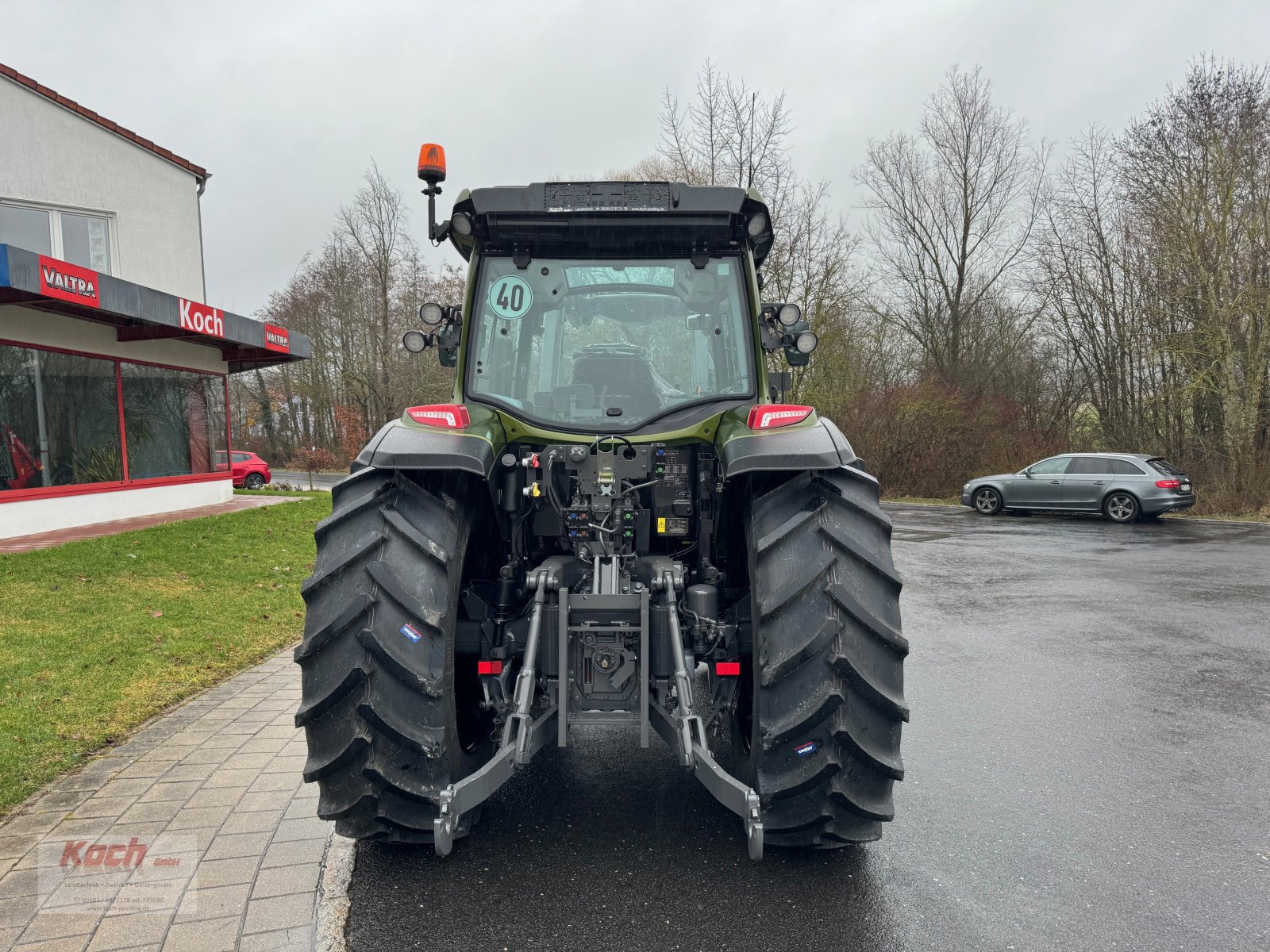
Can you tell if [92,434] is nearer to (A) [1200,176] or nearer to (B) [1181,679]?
(B) [1181,679]

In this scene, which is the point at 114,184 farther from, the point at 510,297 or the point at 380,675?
the point at 380,675

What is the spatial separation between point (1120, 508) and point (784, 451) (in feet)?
56.5

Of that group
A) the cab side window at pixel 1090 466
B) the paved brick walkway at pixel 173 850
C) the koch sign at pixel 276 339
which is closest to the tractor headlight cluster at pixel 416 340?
the paved brick walkway at pixel 173 850

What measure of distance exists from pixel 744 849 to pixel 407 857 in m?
1.30

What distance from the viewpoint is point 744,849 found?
10.8ft

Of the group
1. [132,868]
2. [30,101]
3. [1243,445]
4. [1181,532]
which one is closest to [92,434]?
[30,101]

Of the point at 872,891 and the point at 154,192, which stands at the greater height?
the point at 154,192

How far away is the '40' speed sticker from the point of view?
3828 millimetres

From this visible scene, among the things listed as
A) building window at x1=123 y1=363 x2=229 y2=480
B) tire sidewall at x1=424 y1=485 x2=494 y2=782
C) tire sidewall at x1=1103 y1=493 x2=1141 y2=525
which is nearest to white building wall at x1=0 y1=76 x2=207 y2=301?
building window at x1=123 y1=363 x2=229 y2=480

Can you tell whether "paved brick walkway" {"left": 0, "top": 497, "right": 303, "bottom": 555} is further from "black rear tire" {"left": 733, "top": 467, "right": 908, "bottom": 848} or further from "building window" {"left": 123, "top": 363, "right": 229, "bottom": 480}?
"black rear tire" {"left": 733, "top": 467, "right": 908, "bottom": 848}

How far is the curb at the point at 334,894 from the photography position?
271 centimetres

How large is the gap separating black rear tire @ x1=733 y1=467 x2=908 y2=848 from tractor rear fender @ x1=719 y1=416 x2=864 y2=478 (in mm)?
209

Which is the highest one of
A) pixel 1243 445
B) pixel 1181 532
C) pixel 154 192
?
pixel 154 192

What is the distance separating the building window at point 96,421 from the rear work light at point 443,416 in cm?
1146
